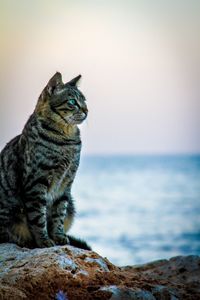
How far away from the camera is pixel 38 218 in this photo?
5.65 meters

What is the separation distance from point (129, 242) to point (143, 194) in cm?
2110

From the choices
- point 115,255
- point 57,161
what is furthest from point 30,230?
point 115,255

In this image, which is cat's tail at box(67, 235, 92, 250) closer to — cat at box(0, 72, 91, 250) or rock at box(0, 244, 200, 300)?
cat at box(0, 72, 91, 250)

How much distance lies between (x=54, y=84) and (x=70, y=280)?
221 centimetres

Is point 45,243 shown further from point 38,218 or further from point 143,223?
point 143,223

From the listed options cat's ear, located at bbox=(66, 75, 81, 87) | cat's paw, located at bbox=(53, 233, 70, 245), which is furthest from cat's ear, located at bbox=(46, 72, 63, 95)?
cat's paw, located at bbox=(53, 233, 70, 245)

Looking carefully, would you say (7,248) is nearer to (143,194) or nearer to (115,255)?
(115,255)

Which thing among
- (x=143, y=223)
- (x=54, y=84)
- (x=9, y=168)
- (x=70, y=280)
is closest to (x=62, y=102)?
(x=54, y=84)

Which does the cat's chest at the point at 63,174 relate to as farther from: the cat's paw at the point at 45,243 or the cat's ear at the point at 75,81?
the cat's ear at the point at 75,81

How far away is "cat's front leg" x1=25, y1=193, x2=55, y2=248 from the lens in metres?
5.63

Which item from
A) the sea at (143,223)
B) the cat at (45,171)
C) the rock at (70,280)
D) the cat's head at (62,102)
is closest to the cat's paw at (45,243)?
the cat at (45,171)

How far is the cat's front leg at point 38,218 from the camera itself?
5629 millimetres

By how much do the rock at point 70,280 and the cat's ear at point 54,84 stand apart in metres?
1.68

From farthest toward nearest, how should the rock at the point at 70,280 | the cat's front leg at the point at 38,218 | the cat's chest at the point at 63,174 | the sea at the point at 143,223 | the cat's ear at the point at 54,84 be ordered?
the sea at the point at 143,223
the cat's ear at the point at 54,84
the cat's chest at the point at 63,174
the cat's front leg at the point at 38,218
the rock at the point at 70,280
